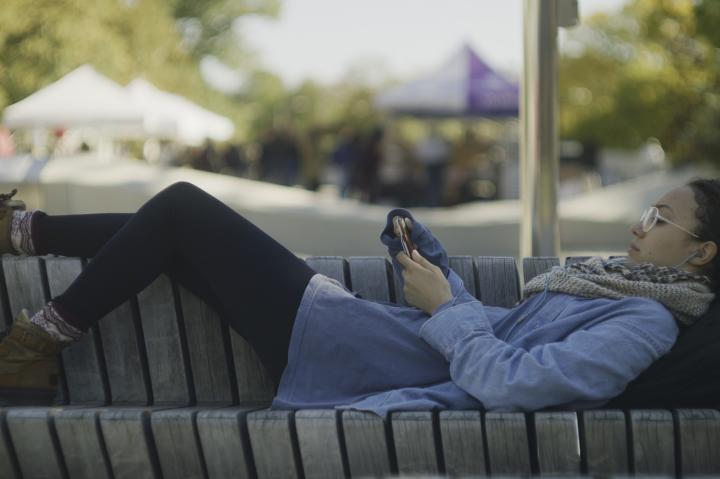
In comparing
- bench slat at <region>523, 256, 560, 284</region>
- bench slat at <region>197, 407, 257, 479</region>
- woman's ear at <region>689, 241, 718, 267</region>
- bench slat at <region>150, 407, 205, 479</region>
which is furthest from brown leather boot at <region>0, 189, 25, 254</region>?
woman's ear at <region>689, 241, 718, 267</region>

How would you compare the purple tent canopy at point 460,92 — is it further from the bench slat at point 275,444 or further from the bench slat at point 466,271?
the bench slat at point 275,444

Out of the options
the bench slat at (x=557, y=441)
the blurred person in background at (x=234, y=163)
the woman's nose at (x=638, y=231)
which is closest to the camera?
the bench slat at (x=557, y=441)

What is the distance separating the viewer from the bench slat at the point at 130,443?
3047 mm

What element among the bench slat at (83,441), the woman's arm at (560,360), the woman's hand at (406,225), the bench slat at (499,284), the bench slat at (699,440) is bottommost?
the bench slat at (699,440)

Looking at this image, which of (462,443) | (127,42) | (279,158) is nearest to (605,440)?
(462,443)

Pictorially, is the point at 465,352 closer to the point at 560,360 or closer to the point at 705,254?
the point at 560,360

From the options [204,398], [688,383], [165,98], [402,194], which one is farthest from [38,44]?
[688,383]

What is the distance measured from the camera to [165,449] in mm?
3059

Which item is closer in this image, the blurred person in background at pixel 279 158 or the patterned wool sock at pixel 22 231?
the patterned wool sock at pixel 22 231

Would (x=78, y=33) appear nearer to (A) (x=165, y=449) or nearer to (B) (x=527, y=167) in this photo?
(B) (x=527, y=167)

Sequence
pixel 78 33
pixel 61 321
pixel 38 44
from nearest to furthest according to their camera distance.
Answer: pixel 61 321 < pixel 38 44 < pixel 78 33

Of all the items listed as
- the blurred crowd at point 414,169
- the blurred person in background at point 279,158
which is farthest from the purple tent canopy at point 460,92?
the blurred person in background at point 279,158

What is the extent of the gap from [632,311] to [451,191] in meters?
16.3

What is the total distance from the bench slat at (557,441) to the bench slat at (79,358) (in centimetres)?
152
